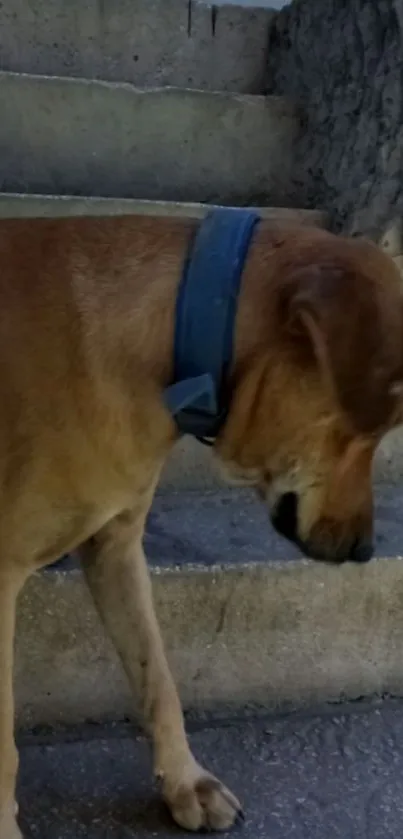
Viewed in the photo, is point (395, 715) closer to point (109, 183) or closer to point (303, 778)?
point (303, 778)

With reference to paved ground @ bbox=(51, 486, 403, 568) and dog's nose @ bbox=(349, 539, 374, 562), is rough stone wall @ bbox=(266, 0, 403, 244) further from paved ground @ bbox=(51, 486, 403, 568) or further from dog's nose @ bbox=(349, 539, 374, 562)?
dog's nose @ bbox=(349, 539, 374, 562)

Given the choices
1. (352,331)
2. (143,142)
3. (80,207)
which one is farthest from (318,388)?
(143,142)

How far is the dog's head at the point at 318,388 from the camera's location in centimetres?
139

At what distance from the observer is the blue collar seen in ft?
4.72

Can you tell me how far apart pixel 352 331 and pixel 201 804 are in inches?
31.2

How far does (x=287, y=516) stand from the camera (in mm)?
1600

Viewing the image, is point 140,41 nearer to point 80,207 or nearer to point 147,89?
point 147,89

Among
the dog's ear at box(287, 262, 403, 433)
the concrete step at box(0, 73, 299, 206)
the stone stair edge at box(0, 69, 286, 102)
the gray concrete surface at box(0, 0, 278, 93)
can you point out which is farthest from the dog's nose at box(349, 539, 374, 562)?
the gray concrete surface at box(0, 0, 278, 93)

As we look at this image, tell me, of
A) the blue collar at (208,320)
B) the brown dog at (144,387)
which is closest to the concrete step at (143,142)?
the brown dog at (144,387)

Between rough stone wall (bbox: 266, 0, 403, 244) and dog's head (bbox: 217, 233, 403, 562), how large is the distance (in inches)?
46.1

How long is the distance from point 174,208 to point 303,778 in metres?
1.25

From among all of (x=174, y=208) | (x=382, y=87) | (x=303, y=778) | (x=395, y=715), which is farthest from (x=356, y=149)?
(x=303, y=778)

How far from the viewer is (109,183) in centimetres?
274

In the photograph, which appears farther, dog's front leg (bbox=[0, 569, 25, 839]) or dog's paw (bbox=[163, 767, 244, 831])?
dog's paw (bbox=[163, 767, 244, 831])
